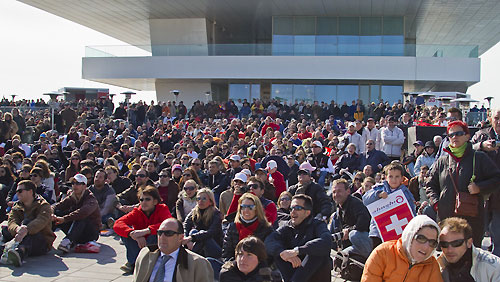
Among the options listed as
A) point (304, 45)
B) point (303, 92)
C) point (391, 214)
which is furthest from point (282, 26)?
point (391, 214)

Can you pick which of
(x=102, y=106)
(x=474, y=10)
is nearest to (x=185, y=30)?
(x=102, y=106)

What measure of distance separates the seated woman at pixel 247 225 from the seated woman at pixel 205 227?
1.20m

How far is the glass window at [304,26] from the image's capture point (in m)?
38.1

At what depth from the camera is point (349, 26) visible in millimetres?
37656

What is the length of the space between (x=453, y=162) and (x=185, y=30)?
35998 mm

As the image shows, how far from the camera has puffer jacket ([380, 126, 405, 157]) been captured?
1448 centimetres

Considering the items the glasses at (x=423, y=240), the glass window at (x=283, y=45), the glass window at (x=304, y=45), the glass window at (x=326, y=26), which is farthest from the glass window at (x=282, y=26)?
the glasses at (x=423, y=240)

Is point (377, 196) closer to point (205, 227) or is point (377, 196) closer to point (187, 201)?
point (205, 227)

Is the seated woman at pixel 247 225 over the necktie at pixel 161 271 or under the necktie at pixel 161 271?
over

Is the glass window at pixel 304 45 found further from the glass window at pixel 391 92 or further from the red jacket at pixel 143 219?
the red jacket at pixel 143 219

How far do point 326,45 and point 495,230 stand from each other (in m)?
32.0

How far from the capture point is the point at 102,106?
102 feet

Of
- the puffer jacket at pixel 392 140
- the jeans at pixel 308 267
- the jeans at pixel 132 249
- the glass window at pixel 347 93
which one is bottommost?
the jeans at pixel 132 249

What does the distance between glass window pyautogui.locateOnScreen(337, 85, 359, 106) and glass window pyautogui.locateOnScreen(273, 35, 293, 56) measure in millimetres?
4381
